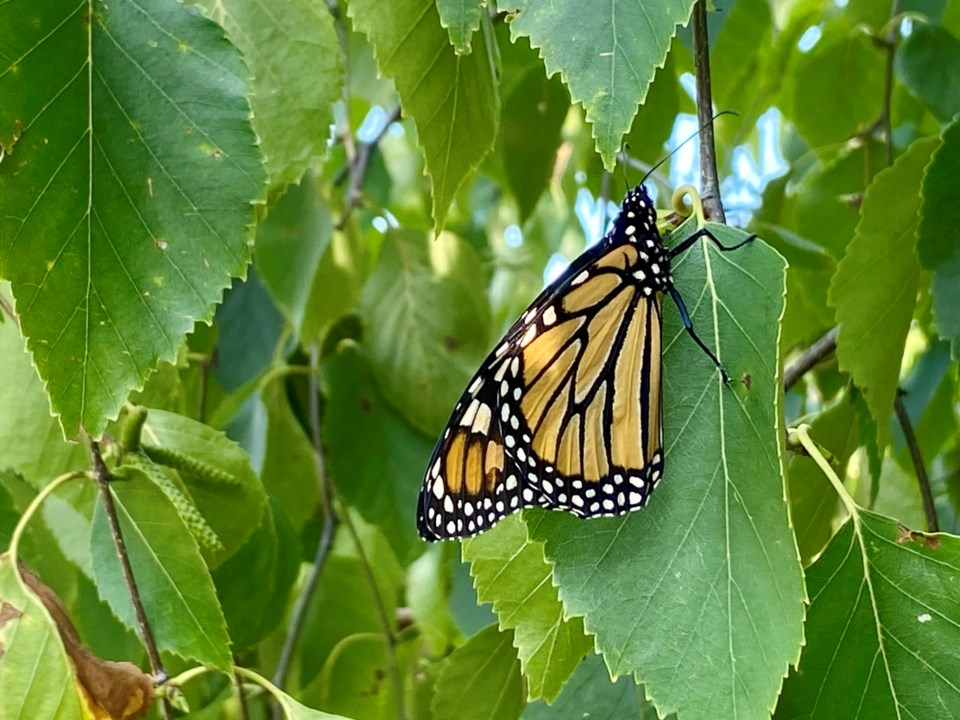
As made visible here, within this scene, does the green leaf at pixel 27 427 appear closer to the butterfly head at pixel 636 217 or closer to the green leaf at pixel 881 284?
the butterfly head at pixel 636 217

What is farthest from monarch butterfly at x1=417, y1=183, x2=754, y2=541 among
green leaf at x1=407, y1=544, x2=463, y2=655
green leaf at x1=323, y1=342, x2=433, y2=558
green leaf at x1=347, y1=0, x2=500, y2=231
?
green leaf at x1=407, y1=544, x2=463, y2=655

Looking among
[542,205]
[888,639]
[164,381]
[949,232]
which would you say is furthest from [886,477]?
[542,205]

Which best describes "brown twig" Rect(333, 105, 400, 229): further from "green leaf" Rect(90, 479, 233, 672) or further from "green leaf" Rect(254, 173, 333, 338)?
"green leaf" Rect(90, 479, 233, 672)

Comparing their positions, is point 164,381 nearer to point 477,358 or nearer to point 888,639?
point 477,358

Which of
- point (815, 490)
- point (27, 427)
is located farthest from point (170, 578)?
point (815, 490)

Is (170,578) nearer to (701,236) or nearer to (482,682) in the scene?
(482,682)
